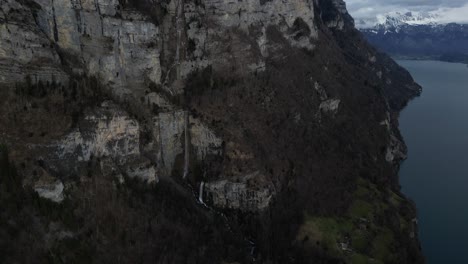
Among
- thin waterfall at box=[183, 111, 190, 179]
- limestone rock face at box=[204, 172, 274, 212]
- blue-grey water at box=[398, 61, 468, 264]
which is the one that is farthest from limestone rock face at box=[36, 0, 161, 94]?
blue-grey water at box=[398, 61, 468, 264]

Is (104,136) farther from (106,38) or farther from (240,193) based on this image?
(240,193)

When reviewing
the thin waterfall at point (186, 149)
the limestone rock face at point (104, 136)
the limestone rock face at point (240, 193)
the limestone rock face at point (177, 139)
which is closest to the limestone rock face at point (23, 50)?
the limestone rock face at point (104, 136)

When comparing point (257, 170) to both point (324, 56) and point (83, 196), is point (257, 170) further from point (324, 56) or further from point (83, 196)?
point (324, 56)

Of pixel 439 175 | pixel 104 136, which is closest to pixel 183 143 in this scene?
pixel 104 136

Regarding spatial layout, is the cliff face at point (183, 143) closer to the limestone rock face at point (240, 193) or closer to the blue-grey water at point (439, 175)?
the limestone rock face at point (240, 193)

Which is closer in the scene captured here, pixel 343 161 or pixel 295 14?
pixel 343 161

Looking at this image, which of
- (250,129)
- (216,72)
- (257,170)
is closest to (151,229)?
(257,170)

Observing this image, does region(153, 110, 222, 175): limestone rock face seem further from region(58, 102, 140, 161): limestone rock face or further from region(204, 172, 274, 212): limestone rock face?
region(58, 102, 140, 161): limestone rock face

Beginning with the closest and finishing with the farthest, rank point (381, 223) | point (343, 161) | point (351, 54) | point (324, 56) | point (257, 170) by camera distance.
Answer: point (257, 170)
point (381, 223)
point (343, 161)
point (324, 56)
point (351, 54)
